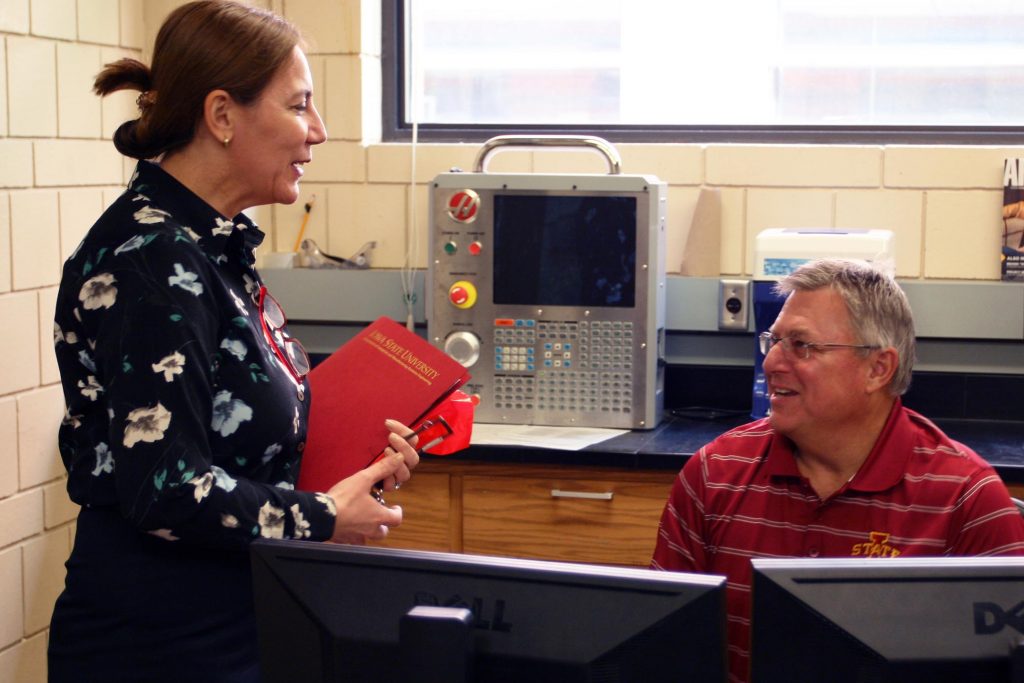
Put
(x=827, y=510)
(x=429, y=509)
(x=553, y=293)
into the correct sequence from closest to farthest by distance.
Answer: (x=827, y=510) → (x=429, y=509) → (x=553, y=293)

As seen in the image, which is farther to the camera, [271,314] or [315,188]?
[315,188]

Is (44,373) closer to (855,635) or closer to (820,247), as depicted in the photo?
(820,247)

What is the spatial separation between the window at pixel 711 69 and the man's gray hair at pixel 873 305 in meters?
1.29

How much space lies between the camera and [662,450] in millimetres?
2457

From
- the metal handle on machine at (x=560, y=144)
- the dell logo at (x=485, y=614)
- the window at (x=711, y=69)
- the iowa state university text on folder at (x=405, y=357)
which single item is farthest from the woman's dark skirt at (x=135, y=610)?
the window at (x=711, y=69)

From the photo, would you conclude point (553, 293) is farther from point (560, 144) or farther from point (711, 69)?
point (711, 69)

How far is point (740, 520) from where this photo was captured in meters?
1.77

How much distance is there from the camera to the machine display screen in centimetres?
265

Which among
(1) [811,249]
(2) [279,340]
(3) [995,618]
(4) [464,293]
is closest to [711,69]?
(1) [811,249]

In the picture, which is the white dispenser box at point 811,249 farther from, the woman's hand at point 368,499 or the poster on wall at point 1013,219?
the woman's hand at point 368,499

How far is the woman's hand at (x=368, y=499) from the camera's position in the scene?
154 cm

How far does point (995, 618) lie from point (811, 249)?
1.74m

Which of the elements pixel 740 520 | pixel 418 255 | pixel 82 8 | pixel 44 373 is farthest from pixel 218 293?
pixel 418 255

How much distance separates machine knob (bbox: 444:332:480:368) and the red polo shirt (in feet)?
3.17
